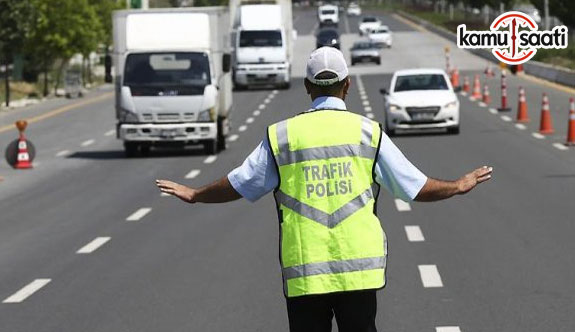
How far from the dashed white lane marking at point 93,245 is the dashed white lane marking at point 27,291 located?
2.06 meters

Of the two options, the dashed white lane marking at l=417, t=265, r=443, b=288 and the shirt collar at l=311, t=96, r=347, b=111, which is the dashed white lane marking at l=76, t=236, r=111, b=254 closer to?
the dashed white lane marking at l=417, t=265, r=443, b=288

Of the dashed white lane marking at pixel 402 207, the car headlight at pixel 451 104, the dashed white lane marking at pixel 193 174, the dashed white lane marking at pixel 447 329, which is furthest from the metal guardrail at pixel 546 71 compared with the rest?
the dashed white lane marking at pixel 447 329

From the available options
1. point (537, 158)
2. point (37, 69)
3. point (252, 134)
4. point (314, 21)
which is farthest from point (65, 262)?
point (314, 21)

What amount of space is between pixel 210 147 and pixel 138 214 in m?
10.5

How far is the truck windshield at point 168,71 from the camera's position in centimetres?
2919

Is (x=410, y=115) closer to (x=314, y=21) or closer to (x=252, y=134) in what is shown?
(x=252, y=134)

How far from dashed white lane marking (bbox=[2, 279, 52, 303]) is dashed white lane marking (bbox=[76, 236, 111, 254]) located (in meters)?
2.06

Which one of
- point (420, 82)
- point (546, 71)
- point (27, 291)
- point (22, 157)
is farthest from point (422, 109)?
point (546, 71)

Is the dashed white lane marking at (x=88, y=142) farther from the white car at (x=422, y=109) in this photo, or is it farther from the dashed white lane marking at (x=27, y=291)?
the dashed white lane marking at (x=27, y=291)

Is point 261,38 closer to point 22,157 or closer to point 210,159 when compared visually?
point 210,159

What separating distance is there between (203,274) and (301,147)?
7.51 m

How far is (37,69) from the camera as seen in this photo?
68.9 metres

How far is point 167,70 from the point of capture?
2950 centimetres

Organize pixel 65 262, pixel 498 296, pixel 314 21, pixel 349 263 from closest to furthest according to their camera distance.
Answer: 1. pixel 349 263
2. pixel 498 296
3. pixel 65 262
4. pixel 314 21
